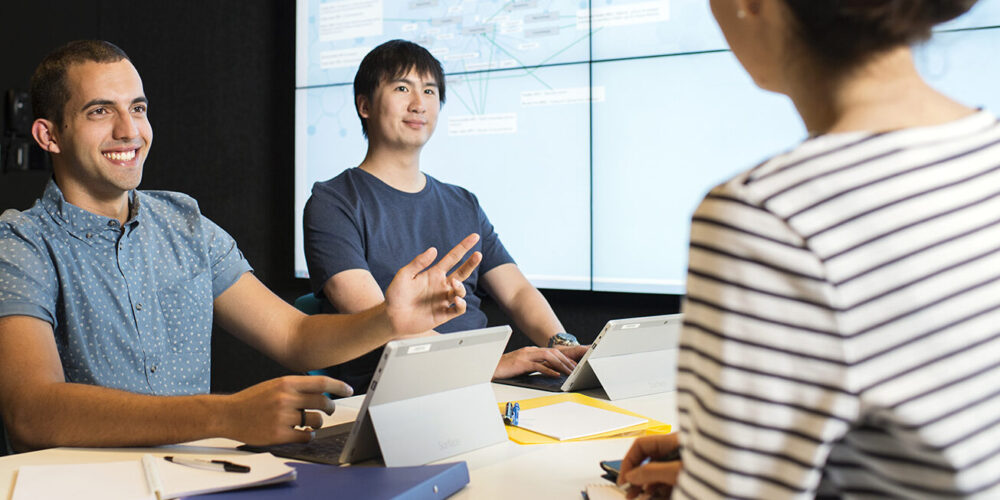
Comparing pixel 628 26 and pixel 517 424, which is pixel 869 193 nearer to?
pixel 517 424

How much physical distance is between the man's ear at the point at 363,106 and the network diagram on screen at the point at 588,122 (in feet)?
3.41

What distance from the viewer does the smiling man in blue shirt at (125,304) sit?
4.18 feet

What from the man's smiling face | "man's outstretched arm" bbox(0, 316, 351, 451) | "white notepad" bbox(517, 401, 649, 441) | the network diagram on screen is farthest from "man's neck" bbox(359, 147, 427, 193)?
"man's outstretched arm" bbox(0, 316, 351, 451)

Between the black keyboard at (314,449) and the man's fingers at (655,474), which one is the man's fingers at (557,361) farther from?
the man's fingers at (655,474)

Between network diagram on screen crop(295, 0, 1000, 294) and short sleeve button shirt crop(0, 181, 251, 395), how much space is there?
1783 millimetres

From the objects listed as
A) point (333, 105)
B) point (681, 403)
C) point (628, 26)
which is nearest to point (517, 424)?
point (681, 403)

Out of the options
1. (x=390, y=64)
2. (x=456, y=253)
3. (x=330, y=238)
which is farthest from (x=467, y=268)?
(x=390, y=64)

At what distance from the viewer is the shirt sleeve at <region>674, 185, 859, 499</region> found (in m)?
0.53

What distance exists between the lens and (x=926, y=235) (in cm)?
56

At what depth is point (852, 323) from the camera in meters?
0.53

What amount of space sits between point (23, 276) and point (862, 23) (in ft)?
5.05

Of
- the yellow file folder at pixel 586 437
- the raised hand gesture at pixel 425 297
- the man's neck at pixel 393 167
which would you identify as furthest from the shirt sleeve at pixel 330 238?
the yellow file folder at pixel 586 437

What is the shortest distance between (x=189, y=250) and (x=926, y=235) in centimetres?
Result: 165

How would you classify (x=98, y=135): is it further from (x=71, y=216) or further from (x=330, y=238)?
(x=330, y=238)
